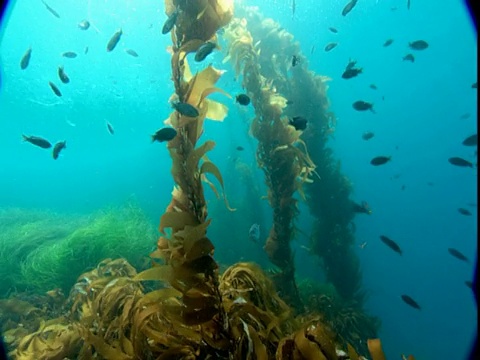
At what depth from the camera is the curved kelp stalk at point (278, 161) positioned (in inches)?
237

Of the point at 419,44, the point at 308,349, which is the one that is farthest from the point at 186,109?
the point at 419,44

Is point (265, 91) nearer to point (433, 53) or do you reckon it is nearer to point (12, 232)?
point (12, 232)

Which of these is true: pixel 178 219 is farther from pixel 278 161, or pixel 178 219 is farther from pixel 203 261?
pixel 278 161

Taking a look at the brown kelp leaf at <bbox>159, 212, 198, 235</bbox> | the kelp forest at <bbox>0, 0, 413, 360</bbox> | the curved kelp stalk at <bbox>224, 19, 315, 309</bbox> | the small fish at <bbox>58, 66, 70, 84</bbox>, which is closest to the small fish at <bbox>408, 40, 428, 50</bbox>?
the kelp forest at <bbox>0, 0, 413, 360</bbox>

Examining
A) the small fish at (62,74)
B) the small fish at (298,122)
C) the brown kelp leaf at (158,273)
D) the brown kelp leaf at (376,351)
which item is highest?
the small fish at (62,74)

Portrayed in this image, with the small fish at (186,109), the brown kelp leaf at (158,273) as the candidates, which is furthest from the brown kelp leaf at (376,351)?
the small fish at (186,109)

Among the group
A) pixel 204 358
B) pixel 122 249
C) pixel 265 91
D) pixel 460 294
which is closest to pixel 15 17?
pixel 122 249

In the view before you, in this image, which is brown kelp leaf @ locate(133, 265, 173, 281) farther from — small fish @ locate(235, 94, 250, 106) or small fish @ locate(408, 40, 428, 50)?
small fish @ locate(408, 40, 428, 50)

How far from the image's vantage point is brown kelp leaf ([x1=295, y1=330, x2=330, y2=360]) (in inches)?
65.7

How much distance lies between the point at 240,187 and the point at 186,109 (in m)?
22.3

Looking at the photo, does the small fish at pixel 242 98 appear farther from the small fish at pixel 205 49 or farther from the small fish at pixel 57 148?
the small fish at pixel 57 148

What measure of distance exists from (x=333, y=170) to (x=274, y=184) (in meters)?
5.96

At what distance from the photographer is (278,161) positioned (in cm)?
602

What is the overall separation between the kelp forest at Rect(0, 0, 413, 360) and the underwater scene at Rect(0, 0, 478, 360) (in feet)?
Answer: 0.08
